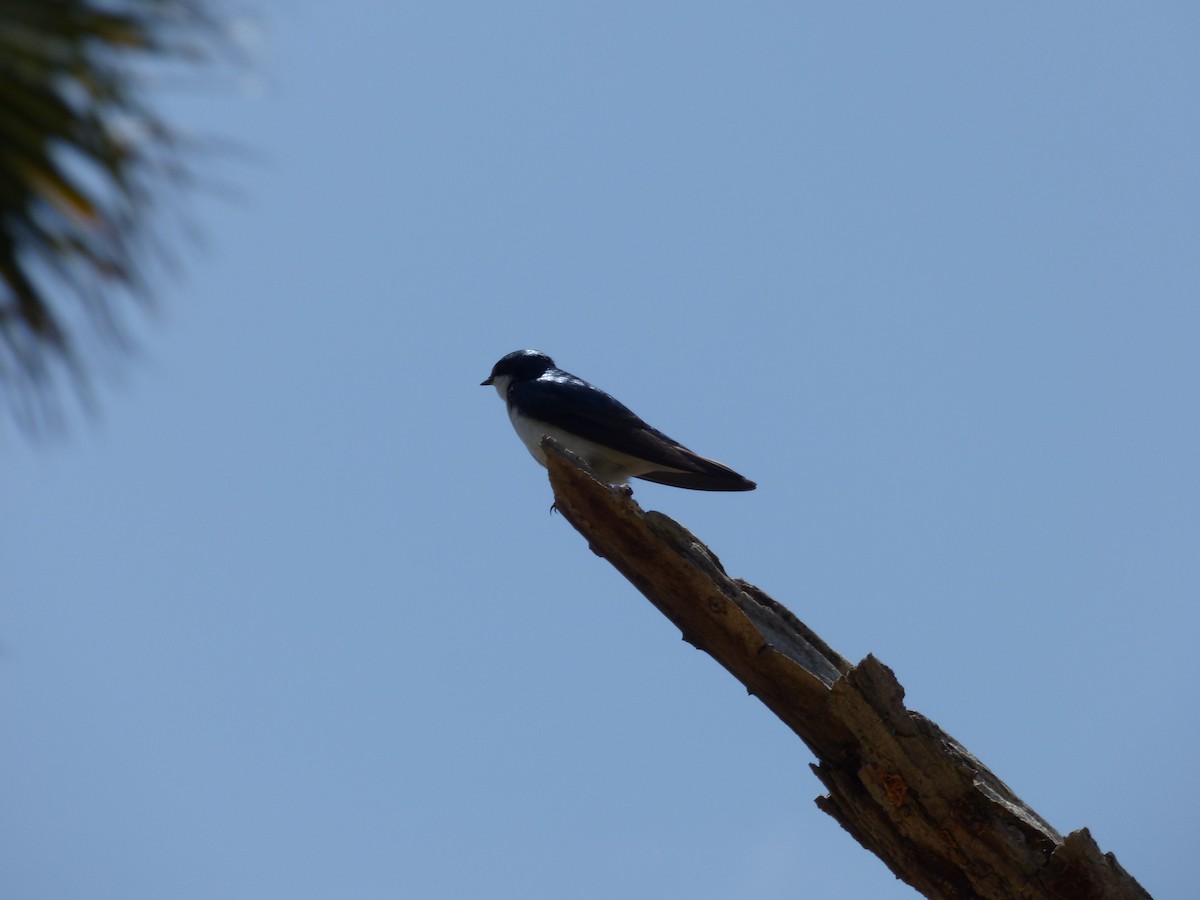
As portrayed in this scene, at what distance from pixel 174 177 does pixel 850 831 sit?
5.48m

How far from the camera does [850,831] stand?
659cm

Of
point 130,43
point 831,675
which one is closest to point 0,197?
point 130,43

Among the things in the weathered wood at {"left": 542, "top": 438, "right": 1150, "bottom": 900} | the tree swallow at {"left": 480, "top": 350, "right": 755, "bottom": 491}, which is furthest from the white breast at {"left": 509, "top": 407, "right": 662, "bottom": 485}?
the weathered wood at {"left": 542, "top": 438, "right": 1150, "bottom": 900}

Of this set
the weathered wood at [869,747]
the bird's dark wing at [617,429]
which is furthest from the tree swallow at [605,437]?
the weathered wood at [869,747]

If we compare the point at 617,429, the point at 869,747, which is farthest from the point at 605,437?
the point at 869,747

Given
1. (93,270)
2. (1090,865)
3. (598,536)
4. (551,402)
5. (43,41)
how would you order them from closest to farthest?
(43,41)
(93,270)
(1090,865)
(598,536)
(551,402)

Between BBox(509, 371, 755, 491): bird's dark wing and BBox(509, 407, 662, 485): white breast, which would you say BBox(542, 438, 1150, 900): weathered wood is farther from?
BBox(509, 407, 662, 485): white breast

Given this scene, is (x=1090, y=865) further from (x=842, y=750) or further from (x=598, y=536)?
(x=598, y=536)

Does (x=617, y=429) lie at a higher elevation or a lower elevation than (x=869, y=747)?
higher

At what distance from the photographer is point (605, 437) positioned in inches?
359

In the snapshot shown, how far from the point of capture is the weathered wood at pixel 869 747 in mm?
6199

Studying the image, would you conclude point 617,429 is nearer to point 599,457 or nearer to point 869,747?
point 599,457

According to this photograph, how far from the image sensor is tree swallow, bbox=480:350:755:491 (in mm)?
9023

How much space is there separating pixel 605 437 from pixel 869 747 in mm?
3482
